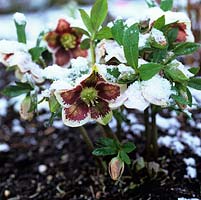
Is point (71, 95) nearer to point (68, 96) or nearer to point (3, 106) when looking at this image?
point (68, 96)

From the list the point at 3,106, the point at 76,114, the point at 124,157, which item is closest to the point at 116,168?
the point at 124,157

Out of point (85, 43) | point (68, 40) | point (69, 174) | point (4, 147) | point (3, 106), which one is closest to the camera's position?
point (85, 43)

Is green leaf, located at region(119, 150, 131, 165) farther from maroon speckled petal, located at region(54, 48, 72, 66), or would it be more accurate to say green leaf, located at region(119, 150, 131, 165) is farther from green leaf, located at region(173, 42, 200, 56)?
maroon speckled petal, located at region(54, 48, 72, 66)

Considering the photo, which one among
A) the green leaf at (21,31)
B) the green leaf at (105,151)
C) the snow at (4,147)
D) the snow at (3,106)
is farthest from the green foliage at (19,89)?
the snow at (3,106)

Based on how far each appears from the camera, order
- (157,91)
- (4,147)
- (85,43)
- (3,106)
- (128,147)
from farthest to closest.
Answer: (3,106)
(4,147)
(85,43)
(128,147)
(157,91)

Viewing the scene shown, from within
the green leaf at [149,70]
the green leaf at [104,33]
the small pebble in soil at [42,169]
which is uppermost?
the green leaf at [104,33]

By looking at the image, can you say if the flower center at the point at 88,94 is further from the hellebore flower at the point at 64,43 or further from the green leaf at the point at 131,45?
the hellebore flower at the point at 64,43

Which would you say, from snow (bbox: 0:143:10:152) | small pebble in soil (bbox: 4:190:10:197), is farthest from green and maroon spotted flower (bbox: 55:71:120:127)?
snow (bbox: 0:143:10:152)
